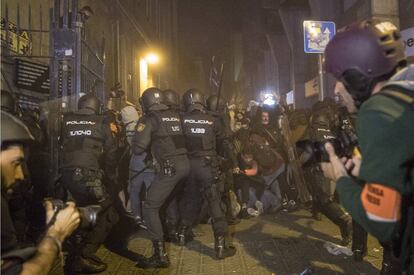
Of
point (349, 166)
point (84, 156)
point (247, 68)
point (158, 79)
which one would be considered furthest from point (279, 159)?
point (247, 68)

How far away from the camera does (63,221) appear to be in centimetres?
206

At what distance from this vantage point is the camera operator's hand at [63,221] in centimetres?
204

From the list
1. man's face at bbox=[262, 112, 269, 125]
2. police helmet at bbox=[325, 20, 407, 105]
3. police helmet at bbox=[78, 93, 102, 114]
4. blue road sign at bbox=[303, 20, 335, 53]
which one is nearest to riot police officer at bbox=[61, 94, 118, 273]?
police helmet at bbox=[78, 93, 102, 114]

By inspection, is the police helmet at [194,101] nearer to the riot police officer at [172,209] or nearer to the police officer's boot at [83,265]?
the riot police officer at [172,209]

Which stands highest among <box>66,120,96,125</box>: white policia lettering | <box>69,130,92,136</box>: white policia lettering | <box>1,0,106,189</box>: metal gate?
<box>1,0,106,189</box>: metal gate

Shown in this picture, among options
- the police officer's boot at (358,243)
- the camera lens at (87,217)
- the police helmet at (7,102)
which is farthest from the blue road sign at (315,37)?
the camera lens at (87,217)

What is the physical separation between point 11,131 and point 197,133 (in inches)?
146

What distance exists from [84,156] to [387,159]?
416 centimetres

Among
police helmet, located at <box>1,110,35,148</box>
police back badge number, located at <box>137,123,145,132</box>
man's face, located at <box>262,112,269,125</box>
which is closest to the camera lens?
police helmet, located at <box>1,110,35,148</box>

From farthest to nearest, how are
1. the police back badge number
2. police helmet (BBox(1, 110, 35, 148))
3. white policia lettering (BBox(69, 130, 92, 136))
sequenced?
the police back badge number, white policia lettering (BBox(69, 130, 92, 136)), police helmet (BBox(1, 110, 35, 148))

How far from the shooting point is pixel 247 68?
41406mm

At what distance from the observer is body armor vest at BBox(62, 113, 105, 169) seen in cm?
502

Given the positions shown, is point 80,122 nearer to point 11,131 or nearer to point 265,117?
point 11,131

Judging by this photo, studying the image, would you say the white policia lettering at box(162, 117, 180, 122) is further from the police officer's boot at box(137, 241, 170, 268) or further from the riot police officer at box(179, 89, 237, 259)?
the police officer's boot at box(137, 241, 170, 268)
